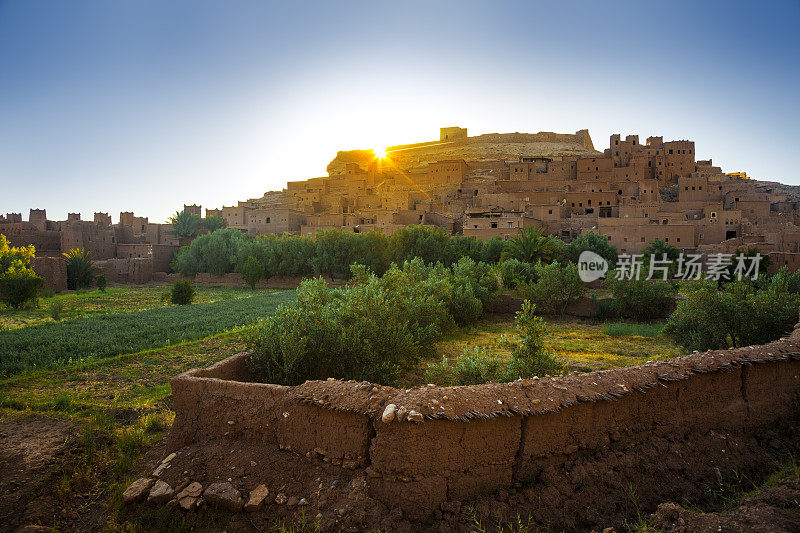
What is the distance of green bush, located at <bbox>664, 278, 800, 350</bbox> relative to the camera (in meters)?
9.98

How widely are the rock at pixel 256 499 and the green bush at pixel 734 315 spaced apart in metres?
10.8

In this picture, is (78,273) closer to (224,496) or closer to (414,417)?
(224,496)

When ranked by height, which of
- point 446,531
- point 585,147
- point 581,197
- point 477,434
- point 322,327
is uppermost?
point 585,147

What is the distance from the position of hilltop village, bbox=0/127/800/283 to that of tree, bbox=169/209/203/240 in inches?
41.4

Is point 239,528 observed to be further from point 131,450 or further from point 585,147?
point 585,147

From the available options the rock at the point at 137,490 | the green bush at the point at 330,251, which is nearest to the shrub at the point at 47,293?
the green bush at the point at 330,251

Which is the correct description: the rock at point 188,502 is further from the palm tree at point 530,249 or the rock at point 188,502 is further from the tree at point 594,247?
the tree at point 594,247

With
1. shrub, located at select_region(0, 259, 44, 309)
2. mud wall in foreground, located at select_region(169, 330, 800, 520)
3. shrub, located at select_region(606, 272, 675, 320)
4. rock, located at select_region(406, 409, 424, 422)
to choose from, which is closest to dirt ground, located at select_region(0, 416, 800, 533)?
mud wall in foreground, located at select_region(169, 330, 800, 520)

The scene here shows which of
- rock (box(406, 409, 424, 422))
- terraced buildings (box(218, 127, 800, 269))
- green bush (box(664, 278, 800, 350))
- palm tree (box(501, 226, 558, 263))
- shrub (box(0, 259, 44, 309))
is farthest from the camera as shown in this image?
terraced buildings (box(218, 127, 800, 269))

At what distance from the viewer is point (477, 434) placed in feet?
13.6

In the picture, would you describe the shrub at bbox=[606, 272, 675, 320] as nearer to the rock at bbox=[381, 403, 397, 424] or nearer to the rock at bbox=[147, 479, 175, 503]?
the rock at bbox=[381, 403, 397, 424]

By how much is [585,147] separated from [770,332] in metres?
59.6

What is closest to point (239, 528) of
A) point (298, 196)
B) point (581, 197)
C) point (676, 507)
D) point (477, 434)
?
point (477, 434)

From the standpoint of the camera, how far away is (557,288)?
61.0ft
